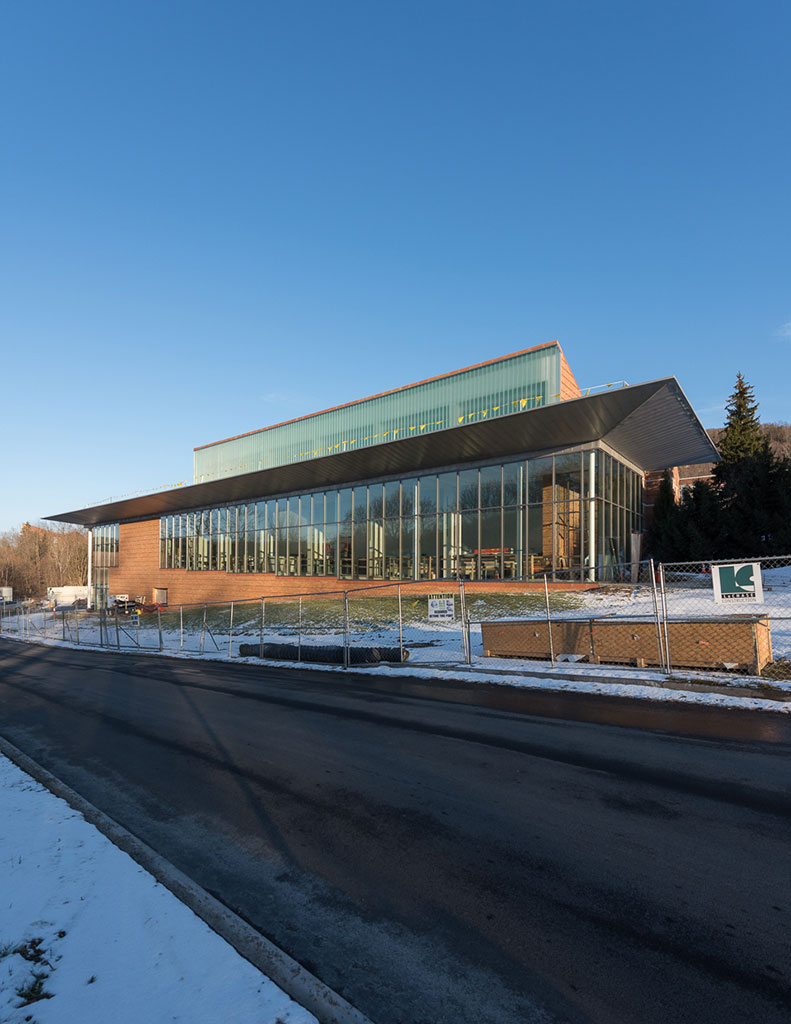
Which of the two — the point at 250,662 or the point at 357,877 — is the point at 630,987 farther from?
the point at 250,662

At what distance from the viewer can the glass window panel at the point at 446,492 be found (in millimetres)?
32531

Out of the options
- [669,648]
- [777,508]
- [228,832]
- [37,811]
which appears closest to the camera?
[228,832]

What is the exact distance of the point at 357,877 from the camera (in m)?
4.04

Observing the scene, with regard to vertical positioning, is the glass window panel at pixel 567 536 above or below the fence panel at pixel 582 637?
above

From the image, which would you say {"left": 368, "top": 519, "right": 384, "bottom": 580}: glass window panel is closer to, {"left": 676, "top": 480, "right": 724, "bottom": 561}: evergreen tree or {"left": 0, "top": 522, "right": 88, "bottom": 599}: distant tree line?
{"left": 676, "top": 480, "right": 724, "bottom": 561}: evergreen tree

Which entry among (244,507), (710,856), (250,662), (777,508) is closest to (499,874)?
(710,856)

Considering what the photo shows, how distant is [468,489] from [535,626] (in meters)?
18.5

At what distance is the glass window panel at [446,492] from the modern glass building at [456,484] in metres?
0.08

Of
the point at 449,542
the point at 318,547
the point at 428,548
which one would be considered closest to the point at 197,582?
the point at 318,547

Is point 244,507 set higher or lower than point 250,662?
higher

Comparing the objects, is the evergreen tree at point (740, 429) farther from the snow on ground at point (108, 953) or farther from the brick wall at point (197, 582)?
the snow on ground at point (108, 953)

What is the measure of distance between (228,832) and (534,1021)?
3.05 metres

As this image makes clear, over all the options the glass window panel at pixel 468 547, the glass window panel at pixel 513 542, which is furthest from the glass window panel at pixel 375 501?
the glass window panel at pixel 513 542

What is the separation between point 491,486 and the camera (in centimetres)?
3098
